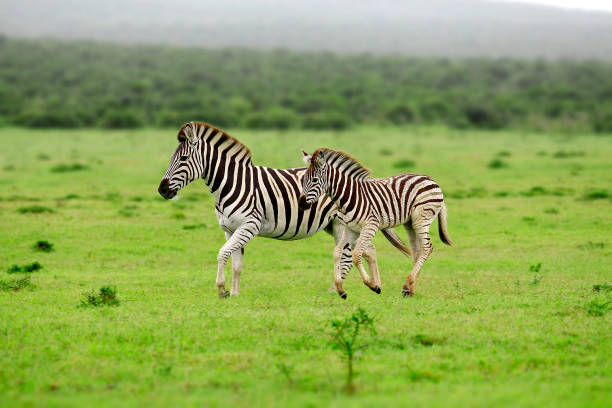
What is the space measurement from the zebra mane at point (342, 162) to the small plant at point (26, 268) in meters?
4.99

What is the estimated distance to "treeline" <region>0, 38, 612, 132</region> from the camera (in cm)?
4303

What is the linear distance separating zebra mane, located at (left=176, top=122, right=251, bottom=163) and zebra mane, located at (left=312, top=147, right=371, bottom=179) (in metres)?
1.14

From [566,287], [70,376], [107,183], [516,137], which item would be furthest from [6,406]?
[516,137]

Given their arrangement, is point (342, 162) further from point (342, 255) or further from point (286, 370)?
point (286, 370)

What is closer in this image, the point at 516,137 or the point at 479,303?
the point at 479,303

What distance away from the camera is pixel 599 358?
6.56 metres

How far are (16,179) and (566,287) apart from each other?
1713 centimetres

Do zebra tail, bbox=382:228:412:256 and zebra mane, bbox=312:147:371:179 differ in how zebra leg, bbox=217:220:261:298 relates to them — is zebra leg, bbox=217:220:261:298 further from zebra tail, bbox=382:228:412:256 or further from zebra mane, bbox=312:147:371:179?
zebra tail, bbox=382:228:412:256

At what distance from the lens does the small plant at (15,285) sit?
9523 mm

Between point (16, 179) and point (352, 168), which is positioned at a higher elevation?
point (352, 168)

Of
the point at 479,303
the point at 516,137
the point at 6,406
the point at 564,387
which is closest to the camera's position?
the point at 6,406

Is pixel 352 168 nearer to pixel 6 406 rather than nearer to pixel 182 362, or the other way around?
pixel 182 362

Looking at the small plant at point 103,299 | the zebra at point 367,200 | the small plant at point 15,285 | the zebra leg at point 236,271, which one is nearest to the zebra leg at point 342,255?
the zebra at point 367,200

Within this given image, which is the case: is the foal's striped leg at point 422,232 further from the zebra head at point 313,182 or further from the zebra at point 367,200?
the zebra head at point 313,182
